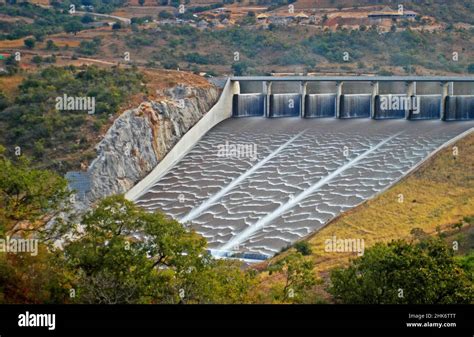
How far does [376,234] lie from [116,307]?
23.5 m

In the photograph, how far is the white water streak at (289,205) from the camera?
37.6 metres

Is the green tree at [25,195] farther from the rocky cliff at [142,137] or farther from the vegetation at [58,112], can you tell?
the vegetation at [58,112]

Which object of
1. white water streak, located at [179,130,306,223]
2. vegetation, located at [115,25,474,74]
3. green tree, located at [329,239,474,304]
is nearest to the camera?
green tree, located at [329,239,474,304]

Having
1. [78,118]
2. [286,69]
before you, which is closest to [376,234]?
[78,118]

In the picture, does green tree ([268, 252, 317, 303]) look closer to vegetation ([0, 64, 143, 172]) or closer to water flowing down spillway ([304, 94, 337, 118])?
vegetation ([0, 64, 143, 172])

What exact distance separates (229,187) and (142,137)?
546 centimetres

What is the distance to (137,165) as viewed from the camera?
147 feet

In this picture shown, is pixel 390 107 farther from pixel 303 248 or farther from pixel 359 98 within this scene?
pixel 303 248

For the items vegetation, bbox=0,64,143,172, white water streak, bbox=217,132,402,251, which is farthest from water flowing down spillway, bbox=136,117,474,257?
vegetation, bbox=0,64,143,172

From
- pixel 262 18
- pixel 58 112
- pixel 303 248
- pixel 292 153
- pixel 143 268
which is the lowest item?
pixel 303 248

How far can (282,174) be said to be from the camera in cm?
4481

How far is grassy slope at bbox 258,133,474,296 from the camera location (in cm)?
3572

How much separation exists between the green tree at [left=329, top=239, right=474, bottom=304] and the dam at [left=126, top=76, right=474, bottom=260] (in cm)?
1247

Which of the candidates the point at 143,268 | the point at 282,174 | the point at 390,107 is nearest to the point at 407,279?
the point at 143,268
